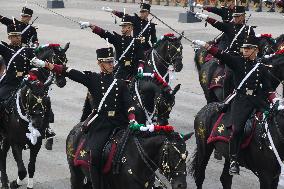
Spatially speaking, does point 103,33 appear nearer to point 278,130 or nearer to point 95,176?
point 278,130

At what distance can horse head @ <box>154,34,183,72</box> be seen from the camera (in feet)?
52.2

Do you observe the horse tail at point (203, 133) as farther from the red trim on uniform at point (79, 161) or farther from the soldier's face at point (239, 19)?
the soldier's face at point (239, 19)

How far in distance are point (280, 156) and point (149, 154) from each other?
326 centimetres

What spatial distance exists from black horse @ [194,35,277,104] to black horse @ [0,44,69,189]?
4878 millimetres

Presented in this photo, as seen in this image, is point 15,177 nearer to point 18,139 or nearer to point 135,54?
point 18,139

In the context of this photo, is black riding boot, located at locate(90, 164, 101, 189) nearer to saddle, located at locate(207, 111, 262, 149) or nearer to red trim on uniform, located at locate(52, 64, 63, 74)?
red trim on uniform, located at locate(52, 64, 63, 74)

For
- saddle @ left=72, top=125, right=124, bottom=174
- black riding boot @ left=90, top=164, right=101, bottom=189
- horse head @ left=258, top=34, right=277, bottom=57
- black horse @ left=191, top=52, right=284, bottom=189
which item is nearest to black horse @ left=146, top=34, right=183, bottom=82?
horse head @ left=258, top=34, right=277, bottom=57

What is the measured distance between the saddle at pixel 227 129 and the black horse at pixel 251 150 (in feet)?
0.17

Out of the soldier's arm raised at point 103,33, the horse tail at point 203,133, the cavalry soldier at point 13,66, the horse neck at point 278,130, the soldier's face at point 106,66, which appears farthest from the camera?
the soldier's arm raised at point 103,33

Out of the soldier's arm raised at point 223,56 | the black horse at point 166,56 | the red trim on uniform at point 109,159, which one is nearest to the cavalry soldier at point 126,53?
the black horse at point 166,56

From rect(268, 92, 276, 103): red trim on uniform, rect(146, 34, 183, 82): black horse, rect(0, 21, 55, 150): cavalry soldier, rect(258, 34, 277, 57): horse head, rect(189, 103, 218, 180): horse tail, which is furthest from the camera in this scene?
rect(258, 34, 277, 57): horse head

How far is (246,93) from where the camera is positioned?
11.5 metres

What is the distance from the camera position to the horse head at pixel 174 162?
7.88 meters

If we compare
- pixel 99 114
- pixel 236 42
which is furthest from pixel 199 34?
pixel 99 114
